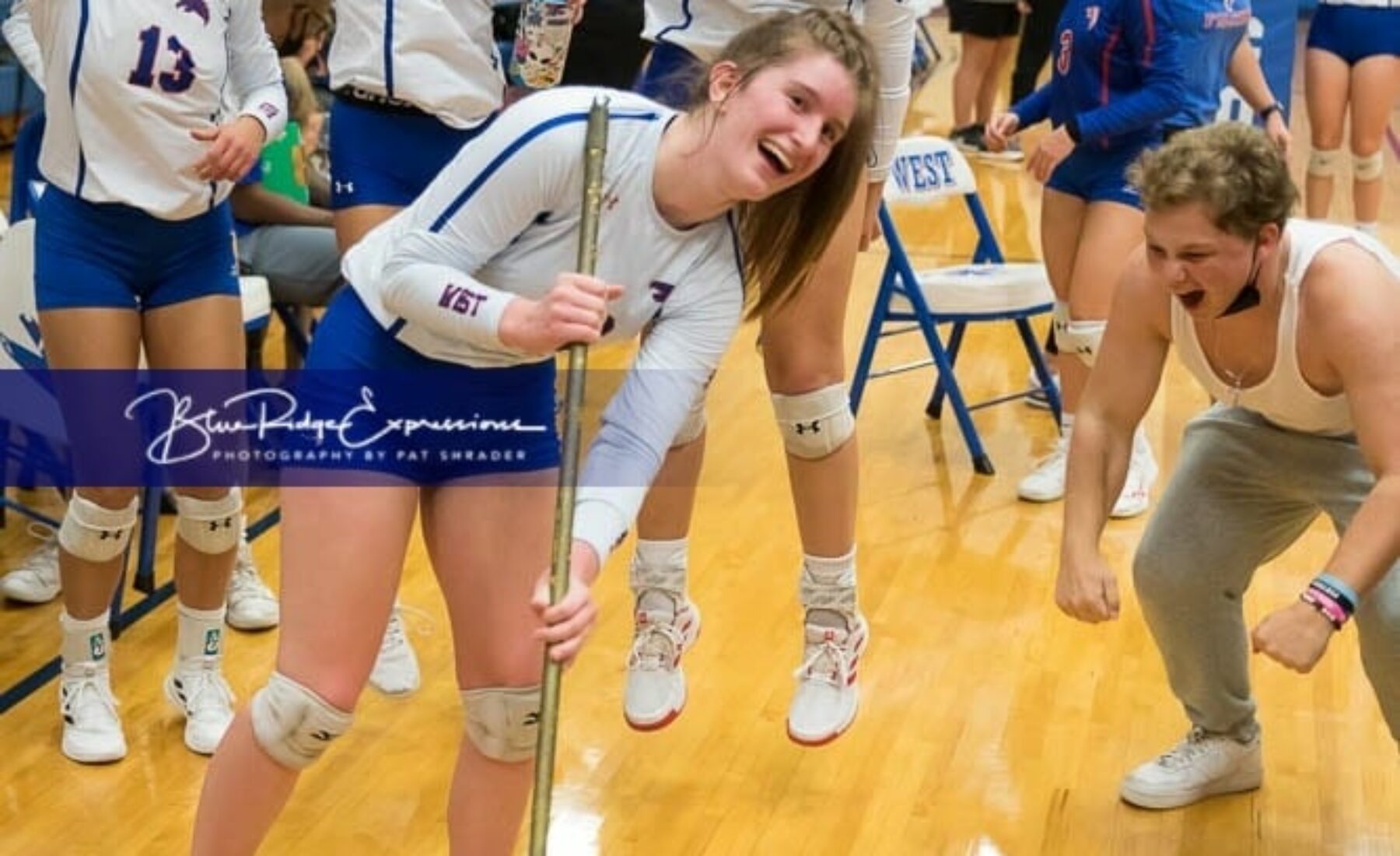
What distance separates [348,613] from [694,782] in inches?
42.9

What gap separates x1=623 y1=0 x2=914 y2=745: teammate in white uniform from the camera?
10.2 ft

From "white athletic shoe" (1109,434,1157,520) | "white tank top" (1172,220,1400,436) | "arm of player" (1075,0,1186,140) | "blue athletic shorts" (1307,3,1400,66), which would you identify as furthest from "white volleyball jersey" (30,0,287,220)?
"blue athletic shorts" (1307,3,1400,66)

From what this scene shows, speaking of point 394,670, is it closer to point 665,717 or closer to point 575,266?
point 665,717

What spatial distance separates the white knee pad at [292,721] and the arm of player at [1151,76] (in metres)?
2.60

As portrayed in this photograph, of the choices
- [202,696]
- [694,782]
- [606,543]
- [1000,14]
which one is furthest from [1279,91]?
[606,543]

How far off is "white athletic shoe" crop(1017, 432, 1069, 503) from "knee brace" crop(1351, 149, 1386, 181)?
2.17m

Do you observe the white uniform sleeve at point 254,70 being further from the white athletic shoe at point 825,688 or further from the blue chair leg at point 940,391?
the blue chair leg at point 940,391

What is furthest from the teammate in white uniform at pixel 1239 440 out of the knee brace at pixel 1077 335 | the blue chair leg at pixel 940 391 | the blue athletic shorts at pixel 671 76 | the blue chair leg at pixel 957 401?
the blue chair leg at pixel 940 391

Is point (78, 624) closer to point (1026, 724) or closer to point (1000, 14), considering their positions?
point (1026, 724)

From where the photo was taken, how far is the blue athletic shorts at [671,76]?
8.93 ft

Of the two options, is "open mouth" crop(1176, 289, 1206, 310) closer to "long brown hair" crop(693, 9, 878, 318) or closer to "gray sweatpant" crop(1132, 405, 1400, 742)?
"gray sweatpant" crop(1132, 405, 1400, 742)

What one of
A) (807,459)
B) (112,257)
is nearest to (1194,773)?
(807,459)

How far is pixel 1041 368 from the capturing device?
541 centimetres

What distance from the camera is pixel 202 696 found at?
11.9ft
